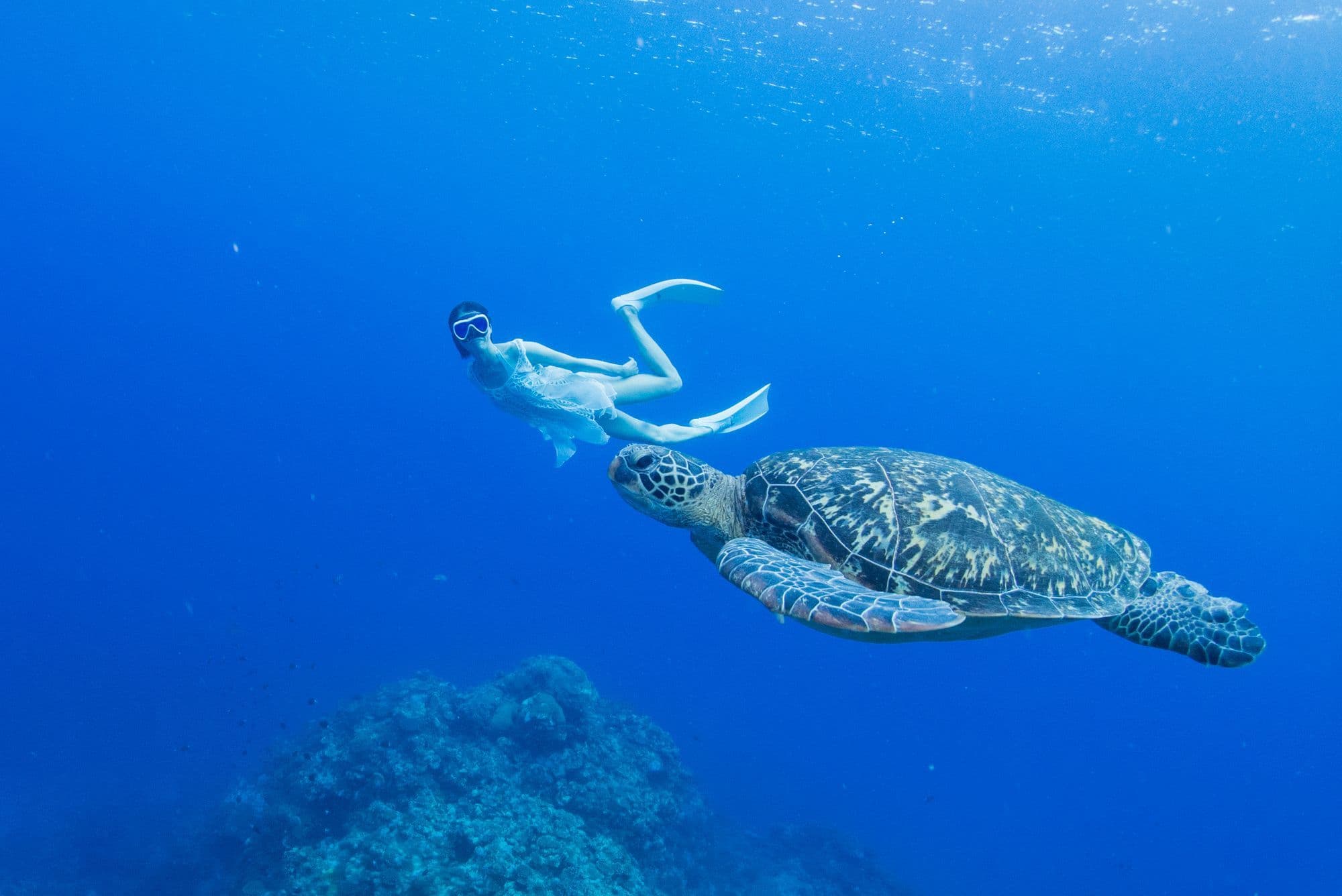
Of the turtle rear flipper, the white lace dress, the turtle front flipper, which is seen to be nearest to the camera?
the turtle front flipper

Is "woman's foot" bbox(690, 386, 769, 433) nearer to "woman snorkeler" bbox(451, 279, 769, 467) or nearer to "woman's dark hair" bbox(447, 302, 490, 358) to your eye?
"woman snorkeler" bbox(451, 279, 769, 467)

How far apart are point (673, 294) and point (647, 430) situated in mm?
1664

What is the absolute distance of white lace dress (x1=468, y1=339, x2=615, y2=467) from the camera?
21.9 ft

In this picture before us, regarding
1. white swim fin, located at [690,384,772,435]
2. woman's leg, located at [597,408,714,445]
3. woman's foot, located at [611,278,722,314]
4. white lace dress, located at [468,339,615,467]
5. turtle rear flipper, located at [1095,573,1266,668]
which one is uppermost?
woman's foot, located at [611,278,722,314]

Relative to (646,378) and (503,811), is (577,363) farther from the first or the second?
(503,811)

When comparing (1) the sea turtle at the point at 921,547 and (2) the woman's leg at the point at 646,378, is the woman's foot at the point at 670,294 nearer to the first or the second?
(2) the woman's leg at the point at 646,378

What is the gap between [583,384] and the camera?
22.8ft

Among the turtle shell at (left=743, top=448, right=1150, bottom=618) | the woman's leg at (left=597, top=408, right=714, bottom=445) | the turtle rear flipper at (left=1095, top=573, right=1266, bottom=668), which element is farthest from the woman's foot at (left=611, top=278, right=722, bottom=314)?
the turtle rear flipper at (left=1095, top=573, right=1266, bottom=668)

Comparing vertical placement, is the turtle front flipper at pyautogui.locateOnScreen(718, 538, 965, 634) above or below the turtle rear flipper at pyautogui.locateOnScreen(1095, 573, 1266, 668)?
below

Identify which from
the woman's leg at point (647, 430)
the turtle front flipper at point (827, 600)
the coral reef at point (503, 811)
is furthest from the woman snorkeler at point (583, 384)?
the coral reef at point (503, 811)

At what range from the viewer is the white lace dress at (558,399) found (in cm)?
668

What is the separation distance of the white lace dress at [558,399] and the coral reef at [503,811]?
4.59 metres

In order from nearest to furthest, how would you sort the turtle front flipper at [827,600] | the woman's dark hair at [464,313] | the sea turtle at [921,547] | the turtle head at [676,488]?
the turtle front flipper at [827,600] < the sea turtle at [921,547] < the turtle head at [676,488] < the woman's dark hair at [464,313]

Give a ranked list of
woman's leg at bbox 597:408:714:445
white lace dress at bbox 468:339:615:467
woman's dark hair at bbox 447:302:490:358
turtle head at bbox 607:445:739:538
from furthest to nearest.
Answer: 1. woman's leg at bbox 597:408:714:445
2. white lace dress at bbox 468:339:615:467
3. woman's dark hair at bbox 447:302:490:358
4. turtle head at bbox 607:445:739:538
